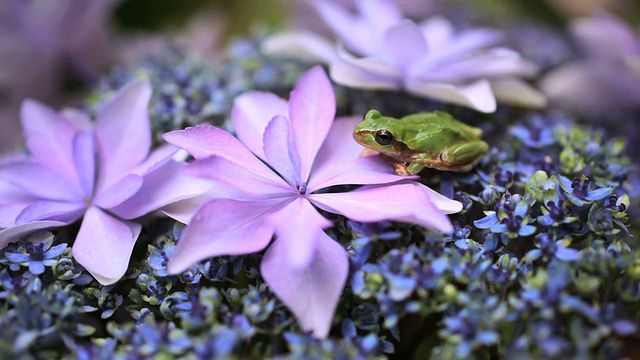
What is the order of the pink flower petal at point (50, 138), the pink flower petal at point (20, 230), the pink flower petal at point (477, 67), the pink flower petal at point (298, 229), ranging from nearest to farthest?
the pink flower petal at point (298, 229) → the pink flower petal at point (20, 230) → the pink flower petal at point (50, 138) → the pink flower petal at point (477, 67)

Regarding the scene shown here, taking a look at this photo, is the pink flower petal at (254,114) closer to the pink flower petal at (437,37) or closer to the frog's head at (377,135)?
the frog's head at (377,135)

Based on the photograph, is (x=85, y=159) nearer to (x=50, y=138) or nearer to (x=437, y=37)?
(x=50, y=138)

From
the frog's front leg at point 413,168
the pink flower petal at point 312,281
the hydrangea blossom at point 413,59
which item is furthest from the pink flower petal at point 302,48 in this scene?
the pink flower petal at point 312,281

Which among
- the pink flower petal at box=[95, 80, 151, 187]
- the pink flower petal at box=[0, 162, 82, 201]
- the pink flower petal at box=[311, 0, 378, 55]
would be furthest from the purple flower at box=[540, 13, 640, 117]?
the pink flower petal at box=[0, 162, 82, 201]

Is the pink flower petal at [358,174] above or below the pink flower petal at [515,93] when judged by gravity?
above

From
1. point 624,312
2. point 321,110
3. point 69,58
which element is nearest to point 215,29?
point 69,58

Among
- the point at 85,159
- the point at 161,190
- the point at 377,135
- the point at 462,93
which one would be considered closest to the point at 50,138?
the point at 85,159

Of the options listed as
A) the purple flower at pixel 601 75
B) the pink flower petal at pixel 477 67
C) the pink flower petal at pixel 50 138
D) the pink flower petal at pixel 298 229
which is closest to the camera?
the pink flower petal at pixel 298 229

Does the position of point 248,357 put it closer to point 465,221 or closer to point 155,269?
point 155,269
